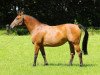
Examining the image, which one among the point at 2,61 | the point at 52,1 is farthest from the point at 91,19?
the point at 2,61

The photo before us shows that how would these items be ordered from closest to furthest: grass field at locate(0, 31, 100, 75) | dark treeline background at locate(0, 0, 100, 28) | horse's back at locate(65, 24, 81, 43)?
grass field at locate(0, 31, 100, 75) → horse's back at locate(65, 24, 81, 43) → dark treeline background at locate(0, 0, 100, 28)

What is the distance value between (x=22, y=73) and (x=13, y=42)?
12.5 meters

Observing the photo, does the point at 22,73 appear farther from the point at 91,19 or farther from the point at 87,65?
the point at 91,19

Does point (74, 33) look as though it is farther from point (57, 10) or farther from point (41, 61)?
point (57, 10)

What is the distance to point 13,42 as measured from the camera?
25453 mm

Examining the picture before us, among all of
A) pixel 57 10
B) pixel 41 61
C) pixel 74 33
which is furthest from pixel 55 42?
pixel 57 10

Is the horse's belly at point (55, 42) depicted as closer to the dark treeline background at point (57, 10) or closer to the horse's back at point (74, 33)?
the horse's back at point (74, 33)

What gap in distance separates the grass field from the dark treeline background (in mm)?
16297

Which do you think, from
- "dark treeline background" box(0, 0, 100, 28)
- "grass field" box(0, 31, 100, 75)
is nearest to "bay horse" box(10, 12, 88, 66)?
"grass field" box(0, 31, 100, 75)

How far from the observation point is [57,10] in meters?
42.4

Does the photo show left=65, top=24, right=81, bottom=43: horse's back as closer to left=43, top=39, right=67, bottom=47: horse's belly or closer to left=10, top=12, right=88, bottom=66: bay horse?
left=10, top=12, right=88, bottom=66: bay horse

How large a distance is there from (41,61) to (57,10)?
85.3 ft

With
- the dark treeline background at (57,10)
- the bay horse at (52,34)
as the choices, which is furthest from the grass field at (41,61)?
the dark treeline background at (57,10)

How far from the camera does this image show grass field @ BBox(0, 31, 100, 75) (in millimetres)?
13414
